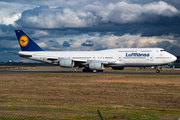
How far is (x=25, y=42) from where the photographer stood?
56.2 metres

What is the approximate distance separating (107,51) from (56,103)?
36740 mm

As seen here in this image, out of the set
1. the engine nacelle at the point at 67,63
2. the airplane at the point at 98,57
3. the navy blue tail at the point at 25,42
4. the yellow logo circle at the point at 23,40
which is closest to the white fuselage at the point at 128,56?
the airplane at the point at 98,57

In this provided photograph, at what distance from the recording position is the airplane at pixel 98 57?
45906 mm

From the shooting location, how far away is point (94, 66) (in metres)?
45.3

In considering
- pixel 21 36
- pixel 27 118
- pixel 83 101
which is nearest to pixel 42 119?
pixel 27 118

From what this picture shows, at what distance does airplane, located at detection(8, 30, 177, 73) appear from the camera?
4591cm

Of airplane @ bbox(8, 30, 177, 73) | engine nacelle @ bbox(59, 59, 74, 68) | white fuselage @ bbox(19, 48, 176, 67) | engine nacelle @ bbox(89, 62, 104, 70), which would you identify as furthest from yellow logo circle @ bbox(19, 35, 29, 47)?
engine nacelle @ bbox(89, 62, 104, 70)

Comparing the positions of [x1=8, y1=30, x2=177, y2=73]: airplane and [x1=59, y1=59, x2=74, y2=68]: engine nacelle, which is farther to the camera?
[x1=59, y1=59, x2=74, y2=68]: engine nacelle

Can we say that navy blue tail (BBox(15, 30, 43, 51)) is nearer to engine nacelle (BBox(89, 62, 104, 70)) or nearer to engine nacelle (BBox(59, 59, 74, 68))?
engine nacelle (BBox(59, 59, 74, 68))

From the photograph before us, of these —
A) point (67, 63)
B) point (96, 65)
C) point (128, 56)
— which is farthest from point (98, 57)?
point (67, 63)

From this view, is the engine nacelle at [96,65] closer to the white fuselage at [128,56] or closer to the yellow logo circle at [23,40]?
the white fuselage at [128,56]

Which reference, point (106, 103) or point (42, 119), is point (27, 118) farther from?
point (106, 103)

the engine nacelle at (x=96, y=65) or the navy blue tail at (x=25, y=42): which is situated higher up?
the navy blue tail at (x=25, y=42)

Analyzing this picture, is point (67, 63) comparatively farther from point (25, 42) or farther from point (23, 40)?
point (23, 40)
